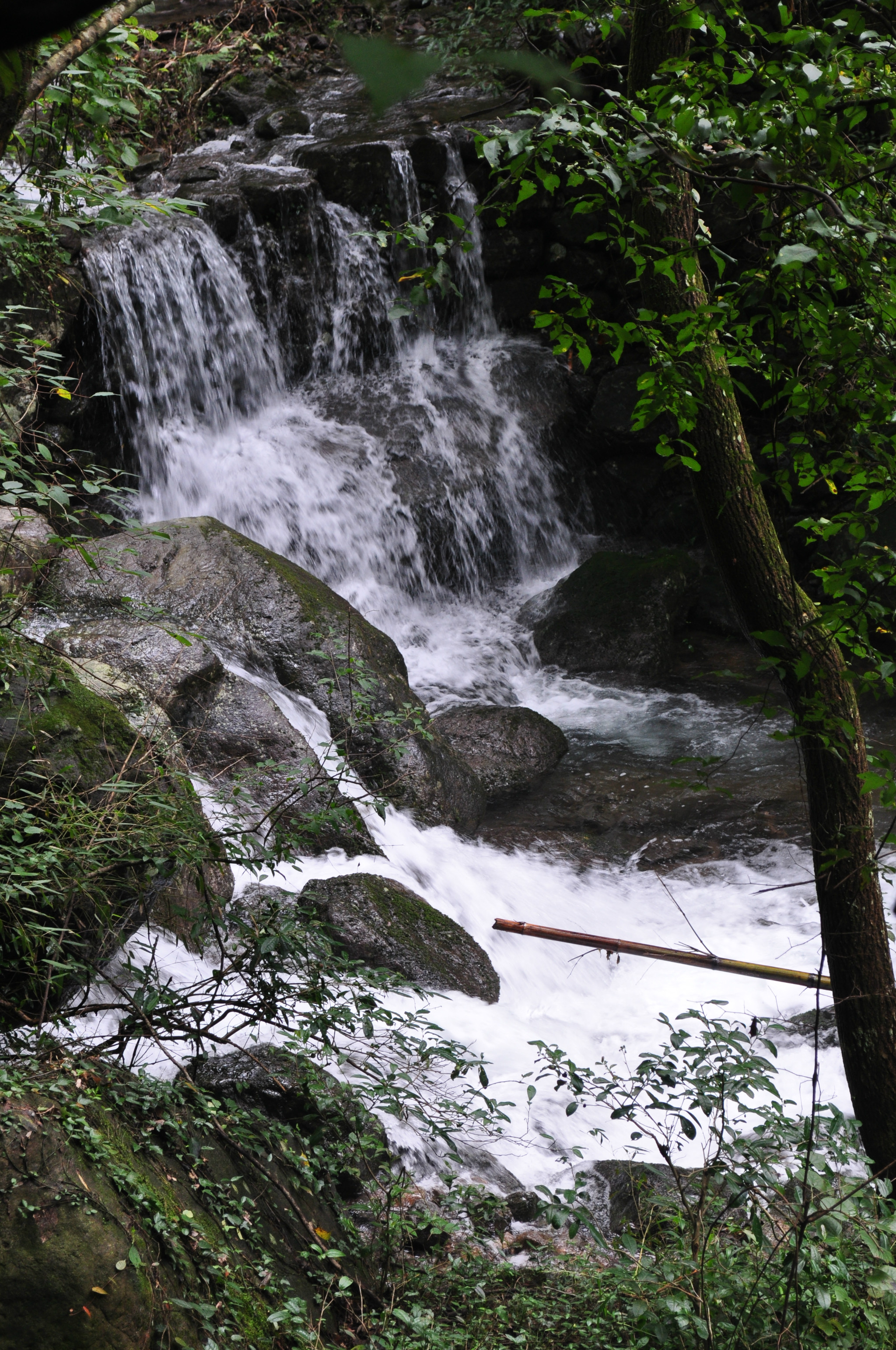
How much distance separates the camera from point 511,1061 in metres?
4.96

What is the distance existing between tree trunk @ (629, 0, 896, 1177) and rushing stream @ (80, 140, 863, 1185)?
1.64 metres

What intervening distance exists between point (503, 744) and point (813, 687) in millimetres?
4746

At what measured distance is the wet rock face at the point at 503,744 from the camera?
776 centimetres

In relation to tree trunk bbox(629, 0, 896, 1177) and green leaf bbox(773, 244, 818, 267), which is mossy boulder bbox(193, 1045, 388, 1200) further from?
green leaf bbox(773, 244, 818, 267)

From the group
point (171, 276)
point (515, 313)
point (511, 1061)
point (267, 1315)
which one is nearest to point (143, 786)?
point (267, 1315)

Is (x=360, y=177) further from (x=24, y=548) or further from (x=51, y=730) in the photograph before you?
(x=51, y=730)

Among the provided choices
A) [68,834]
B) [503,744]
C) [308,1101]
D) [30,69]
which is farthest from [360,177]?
[308,1101]

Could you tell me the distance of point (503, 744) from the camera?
796 cm

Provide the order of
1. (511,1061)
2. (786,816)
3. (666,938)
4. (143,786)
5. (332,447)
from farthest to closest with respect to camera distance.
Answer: (332,447)
(786,816)
(666,938)
(511,1061)
(143,786)

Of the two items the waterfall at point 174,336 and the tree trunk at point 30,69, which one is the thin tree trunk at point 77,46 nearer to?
the tree trunk at point 30,69

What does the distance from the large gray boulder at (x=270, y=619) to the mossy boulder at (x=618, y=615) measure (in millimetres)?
3098

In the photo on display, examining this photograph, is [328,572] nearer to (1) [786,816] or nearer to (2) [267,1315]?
(1) [786,816]

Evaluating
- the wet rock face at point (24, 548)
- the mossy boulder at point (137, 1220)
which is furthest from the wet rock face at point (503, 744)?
the mossy boulder at point (137, 1220)

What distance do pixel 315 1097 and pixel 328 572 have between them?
7.05 metres
